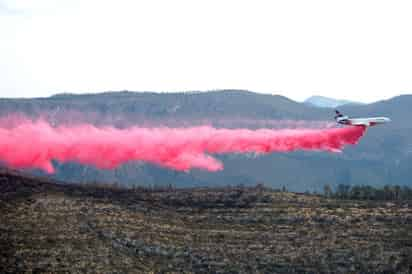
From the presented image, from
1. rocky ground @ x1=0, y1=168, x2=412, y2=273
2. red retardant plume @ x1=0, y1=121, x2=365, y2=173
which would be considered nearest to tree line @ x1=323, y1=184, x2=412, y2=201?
red retardant plume @ x1=0, y1=121, x2=365, y2=173

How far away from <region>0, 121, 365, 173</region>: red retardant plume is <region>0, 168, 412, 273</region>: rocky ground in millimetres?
15502

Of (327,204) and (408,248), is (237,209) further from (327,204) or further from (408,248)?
(408,248)

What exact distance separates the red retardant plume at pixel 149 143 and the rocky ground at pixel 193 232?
15.5m

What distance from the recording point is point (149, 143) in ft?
427

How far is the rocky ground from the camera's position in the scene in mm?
70500

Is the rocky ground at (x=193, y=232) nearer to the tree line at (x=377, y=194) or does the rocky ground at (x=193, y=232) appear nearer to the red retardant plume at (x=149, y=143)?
the tree line at (x=377, y=194)

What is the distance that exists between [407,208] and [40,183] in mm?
44977

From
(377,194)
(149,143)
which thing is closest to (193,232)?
(377,194)

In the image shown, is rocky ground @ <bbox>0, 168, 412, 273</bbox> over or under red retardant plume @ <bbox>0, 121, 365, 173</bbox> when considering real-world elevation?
under

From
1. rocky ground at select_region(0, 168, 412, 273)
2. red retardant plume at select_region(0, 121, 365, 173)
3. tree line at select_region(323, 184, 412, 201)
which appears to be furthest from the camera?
red retardant plume at select_region(0, 121, 365, 173)

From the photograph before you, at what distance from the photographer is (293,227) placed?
85.1m

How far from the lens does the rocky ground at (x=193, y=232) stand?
7050 cm

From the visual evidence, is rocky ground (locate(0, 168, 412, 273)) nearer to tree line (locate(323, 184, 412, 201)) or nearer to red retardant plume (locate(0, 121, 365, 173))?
tree line (locate(323, 184, 412, 201))

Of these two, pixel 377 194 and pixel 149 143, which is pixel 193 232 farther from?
pixel 149 143
